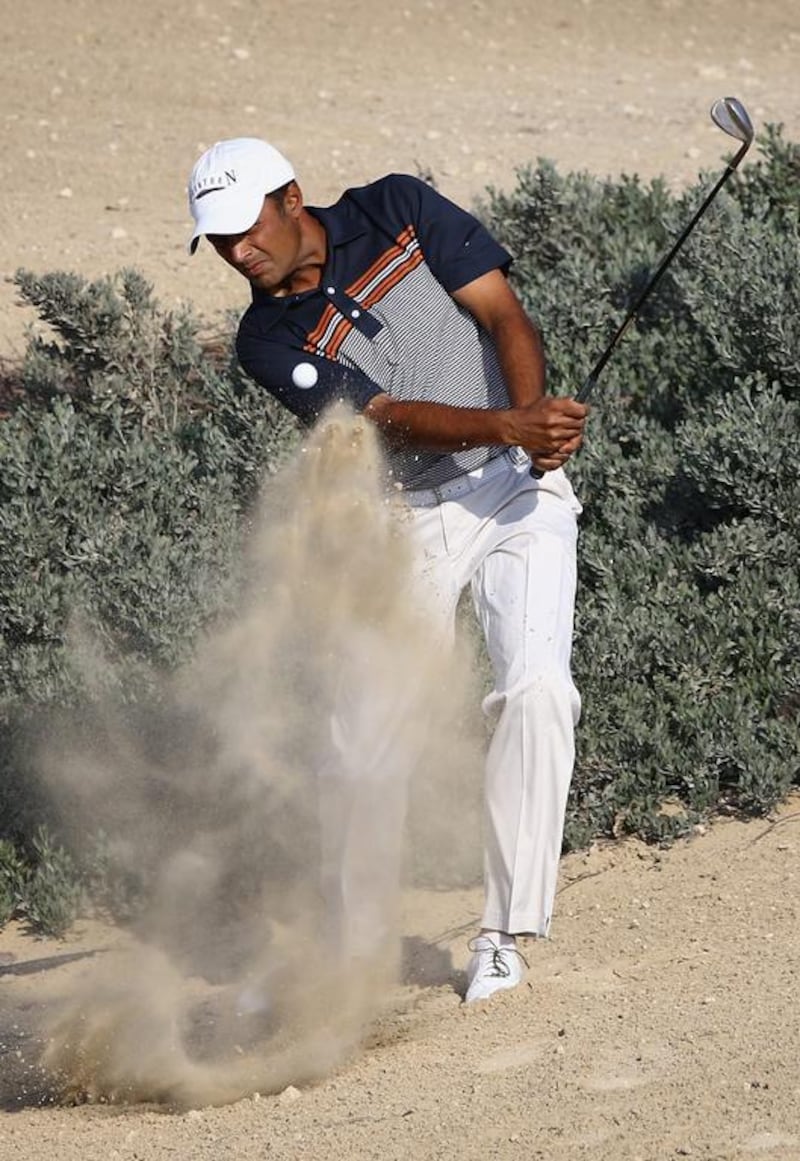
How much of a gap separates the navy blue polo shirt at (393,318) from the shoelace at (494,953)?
3.81ft

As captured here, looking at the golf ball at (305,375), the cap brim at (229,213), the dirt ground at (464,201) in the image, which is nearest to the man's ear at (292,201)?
the cap brim at (229,213)

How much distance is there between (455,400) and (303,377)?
378mm

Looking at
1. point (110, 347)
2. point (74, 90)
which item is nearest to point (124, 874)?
point (110, 347)

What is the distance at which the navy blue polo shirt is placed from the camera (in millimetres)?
5320

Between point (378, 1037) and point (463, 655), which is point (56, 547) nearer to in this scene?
point (463, 655)

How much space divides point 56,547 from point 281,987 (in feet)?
7.31

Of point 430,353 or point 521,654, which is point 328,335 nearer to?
point 430,353

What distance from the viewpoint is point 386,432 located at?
529 centimetres

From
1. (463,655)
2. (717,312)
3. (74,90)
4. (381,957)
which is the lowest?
(381,957)

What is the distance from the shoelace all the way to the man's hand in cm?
120

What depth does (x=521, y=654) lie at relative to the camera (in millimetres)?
5102

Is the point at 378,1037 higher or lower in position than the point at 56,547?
lower

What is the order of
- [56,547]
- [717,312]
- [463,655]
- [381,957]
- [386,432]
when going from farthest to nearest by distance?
1. [717,312]
2. [56,547]
3. [463,655]
4. [381,957]
5. [386,432]

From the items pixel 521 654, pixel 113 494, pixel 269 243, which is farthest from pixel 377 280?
pixel 113 494
